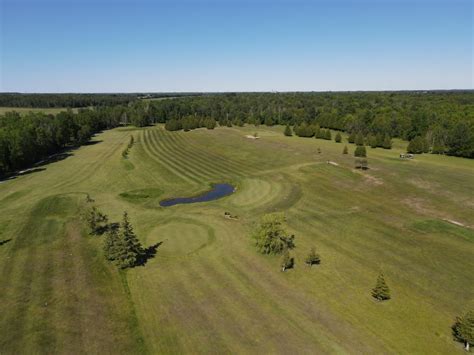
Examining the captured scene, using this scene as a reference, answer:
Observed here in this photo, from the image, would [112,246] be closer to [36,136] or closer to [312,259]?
[312,259]

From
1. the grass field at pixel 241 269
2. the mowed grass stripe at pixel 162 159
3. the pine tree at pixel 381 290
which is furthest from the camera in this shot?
the mowed grass stripe at pixel 162 159

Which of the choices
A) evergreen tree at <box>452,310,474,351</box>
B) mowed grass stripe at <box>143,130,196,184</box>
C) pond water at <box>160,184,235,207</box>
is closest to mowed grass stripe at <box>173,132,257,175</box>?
pond water at <box>160,184,235,207</box>

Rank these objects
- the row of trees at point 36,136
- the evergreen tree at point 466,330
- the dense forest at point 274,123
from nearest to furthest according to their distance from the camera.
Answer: the evergreen tree at point 466,330 → the row of trees at point 36,136 → the dense forest at point 274,123

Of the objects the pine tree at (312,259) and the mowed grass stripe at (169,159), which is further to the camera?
the mowed grass stripe at (169,159)

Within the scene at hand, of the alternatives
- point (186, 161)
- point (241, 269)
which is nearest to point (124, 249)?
point (241, 269)

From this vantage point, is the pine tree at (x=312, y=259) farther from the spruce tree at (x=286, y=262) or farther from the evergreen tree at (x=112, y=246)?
the evergreen tree at (x=112, y=246)

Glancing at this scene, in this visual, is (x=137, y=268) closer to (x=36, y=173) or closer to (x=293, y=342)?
(x=293, y=342)

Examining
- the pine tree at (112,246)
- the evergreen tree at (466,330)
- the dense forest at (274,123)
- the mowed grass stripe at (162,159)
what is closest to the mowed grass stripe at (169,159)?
the mowed grass stripe at (162,159)
